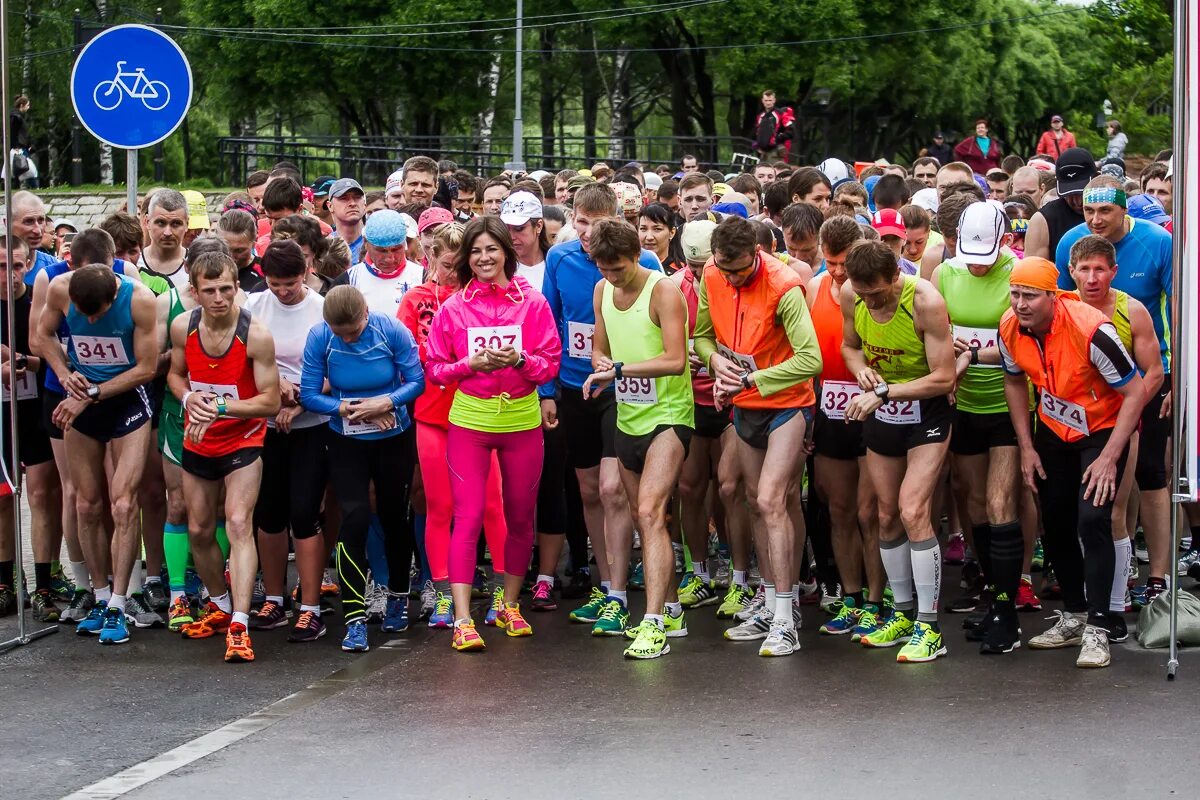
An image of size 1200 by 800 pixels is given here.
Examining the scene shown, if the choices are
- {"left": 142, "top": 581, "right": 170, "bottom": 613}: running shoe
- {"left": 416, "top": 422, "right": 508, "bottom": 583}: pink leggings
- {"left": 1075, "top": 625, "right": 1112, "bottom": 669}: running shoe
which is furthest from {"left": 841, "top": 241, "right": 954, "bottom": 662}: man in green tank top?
{"left": 142, "top": 581, "right": 170, "bottom": 613}: running shoe

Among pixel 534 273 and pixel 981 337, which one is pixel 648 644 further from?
pixel 534 273

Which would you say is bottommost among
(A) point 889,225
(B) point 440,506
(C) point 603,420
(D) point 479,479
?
(B) point 440,506

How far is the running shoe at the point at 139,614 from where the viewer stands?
9391mm

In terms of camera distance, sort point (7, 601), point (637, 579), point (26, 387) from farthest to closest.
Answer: point (637, 579) → point (26, 387) → point (7, 601)

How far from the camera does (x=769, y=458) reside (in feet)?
28.6

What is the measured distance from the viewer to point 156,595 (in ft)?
32.6

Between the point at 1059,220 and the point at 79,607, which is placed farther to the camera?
the point at 1059,220

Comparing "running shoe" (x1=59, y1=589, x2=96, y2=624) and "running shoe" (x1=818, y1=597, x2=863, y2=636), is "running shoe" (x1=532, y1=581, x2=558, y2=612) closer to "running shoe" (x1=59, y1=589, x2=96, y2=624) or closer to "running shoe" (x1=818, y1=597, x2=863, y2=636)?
"running shoe" (x1=818, y1=597, x2=863, y2=636)

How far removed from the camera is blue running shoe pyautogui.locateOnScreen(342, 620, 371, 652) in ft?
29.1

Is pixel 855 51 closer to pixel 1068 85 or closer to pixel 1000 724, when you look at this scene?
pixel 1068 85

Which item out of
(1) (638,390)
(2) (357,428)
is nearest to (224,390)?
(2) (357,428)

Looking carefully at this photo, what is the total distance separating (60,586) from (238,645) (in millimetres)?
2149

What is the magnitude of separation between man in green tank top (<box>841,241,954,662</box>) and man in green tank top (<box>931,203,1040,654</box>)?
0.23 metres

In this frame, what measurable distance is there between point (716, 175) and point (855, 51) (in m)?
27.7
